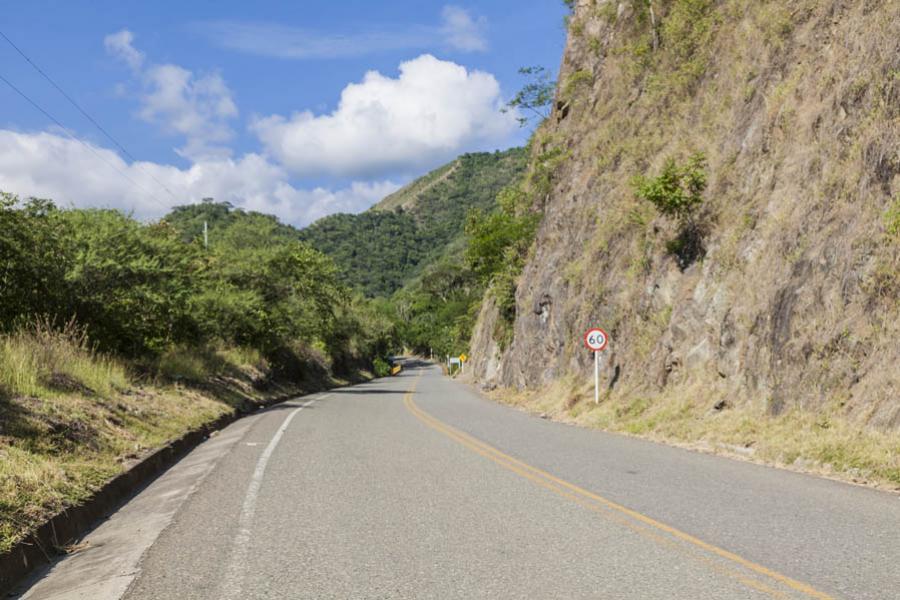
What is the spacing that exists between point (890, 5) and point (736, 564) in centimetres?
1325

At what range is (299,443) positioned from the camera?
13.1 metres

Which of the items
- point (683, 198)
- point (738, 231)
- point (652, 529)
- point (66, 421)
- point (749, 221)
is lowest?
point (652, 529)

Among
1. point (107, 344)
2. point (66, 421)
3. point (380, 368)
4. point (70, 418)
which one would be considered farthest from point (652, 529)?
point (380, 368)

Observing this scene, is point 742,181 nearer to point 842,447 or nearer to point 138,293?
point 842,447

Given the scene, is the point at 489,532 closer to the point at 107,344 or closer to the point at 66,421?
the point at 66,421

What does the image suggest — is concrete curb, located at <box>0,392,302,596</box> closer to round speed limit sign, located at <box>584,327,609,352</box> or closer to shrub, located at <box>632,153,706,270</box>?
round speed limit sign, located at <box>584,327,609,352</box>

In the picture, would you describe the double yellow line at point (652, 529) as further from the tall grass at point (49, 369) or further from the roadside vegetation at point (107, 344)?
the tall grass at point (49, 369)

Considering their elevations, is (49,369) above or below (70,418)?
above

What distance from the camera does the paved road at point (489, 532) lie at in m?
4.97

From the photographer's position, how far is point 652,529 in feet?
20.9

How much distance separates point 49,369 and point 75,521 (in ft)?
19.9

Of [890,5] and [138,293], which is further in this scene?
[138,293]

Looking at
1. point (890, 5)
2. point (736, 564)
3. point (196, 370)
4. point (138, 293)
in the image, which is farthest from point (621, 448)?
point (196, 370)

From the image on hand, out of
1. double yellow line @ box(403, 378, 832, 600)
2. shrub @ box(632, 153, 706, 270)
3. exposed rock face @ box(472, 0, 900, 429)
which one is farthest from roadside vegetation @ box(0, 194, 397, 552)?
shrub @ box(632, 153, 706, 270)
